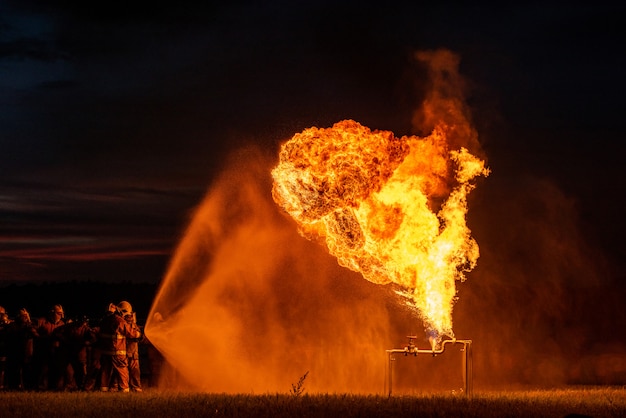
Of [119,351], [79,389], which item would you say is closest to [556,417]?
[119,351]

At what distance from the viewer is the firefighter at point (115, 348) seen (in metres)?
26.1

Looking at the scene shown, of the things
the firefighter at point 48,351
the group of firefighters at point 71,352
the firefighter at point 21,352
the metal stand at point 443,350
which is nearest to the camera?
the metal stand at point 443,350

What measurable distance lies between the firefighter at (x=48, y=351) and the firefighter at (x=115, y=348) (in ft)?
6.44

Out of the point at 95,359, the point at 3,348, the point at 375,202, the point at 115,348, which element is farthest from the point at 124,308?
the point at 375,202

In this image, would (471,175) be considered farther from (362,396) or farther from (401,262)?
(362,396)

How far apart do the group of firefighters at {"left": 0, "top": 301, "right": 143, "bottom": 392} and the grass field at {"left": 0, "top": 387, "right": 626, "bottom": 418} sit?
2.19 meters

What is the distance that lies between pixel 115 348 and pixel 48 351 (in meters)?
2.80

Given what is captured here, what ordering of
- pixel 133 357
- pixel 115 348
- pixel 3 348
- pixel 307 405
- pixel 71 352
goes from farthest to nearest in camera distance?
1. pixel 3 348
2. pixel 71 352
3. pixel 133 357
4. pixel 115 348
5. pixel 307 405

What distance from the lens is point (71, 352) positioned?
2761cm

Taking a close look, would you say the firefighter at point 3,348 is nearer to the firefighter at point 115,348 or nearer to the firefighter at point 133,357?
the firefighter at point 115,348

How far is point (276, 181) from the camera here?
25.8 metres

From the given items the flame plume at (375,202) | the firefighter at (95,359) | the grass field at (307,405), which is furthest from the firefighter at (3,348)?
the flame plume at (375,202)

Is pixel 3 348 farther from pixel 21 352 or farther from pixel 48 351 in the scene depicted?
pixel 48 351

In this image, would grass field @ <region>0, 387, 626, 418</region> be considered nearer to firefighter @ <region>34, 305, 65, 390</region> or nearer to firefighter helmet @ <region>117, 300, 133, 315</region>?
firefighter helmet @ <region>117, 300, 133, 315</region>
